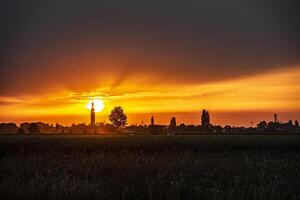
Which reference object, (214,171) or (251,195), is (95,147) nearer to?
(214,171)

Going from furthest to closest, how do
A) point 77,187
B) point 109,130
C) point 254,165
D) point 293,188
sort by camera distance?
point 109,130, point 254,165, point 293,188, point 77,187

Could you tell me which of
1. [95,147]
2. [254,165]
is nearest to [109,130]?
[95,147]

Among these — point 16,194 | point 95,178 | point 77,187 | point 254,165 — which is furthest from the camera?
point 254,165

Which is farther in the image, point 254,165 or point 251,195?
point 254,165

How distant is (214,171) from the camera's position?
15.0m

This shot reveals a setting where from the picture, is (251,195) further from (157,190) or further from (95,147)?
(95,147)

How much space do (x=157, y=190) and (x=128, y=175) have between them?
3.70 meters

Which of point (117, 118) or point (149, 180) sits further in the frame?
point (117, 118)

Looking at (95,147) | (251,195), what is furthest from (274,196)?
(95,147)

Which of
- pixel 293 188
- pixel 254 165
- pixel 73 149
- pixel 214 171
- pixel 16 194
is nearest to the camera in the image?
pixel 16 194

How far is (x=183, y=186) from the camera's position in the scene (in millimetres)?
10727

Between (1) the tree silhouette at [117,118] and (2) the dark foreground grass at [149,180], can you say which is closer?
(2) the dark foreground grass at [149,180]

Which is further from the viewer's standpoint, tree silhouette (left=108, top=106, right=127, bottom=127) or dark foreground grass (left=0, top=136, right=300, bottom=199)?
A: tree silhouette (left=108, top=106, right=127, bottom=127)

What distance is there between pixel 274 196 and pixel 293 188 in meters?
2.16
